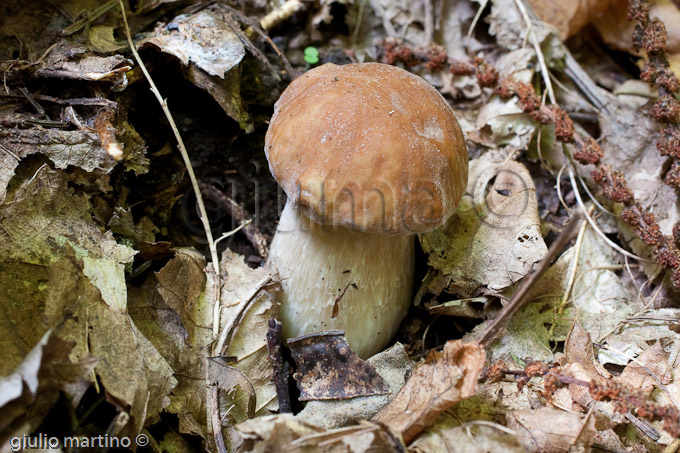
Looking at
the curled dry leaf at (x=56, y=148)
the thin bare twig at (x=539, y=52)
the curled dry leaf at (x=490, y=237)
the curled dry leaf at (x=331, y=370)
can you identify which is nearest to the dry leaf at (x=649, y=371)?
the curled dry leaf at (x=490, y=237)

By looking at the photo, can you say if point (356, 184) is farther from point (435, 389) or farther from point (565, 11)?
point (565, 11)

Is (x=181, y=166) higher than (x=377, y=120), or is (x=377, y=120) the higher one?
(x=377, y=120)

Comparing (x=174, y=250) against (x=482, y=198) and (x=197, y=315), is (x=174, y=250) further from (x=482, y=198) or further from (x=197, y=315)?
(x=482, y=198)

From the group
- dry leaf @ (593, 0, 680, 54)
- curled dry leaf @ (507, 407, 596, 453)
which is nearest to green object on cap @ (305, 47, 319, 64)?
dry leaf @ (593, 0, 680, 54)

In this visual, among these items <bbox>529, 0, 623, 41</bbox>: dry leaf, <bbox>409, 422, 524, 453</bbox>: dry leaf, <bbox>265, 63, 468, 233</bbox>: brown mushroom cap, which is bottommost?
<bbox>409, 422, 524, 453</bbox>: dry leaf

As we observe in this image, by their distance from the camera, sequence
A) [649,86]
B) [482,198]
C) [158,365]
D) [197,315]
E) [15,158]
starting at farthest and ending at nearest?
[649,86] < [482,198] < [197,315] < [15,158] < [158,365]

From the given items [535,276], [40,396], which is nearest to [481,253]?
[535,276]

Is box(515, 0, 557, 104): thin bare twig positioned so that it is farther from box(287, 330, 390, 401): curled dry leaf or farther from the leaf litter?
box(287, 330, 390, 401): curled dry leaf
